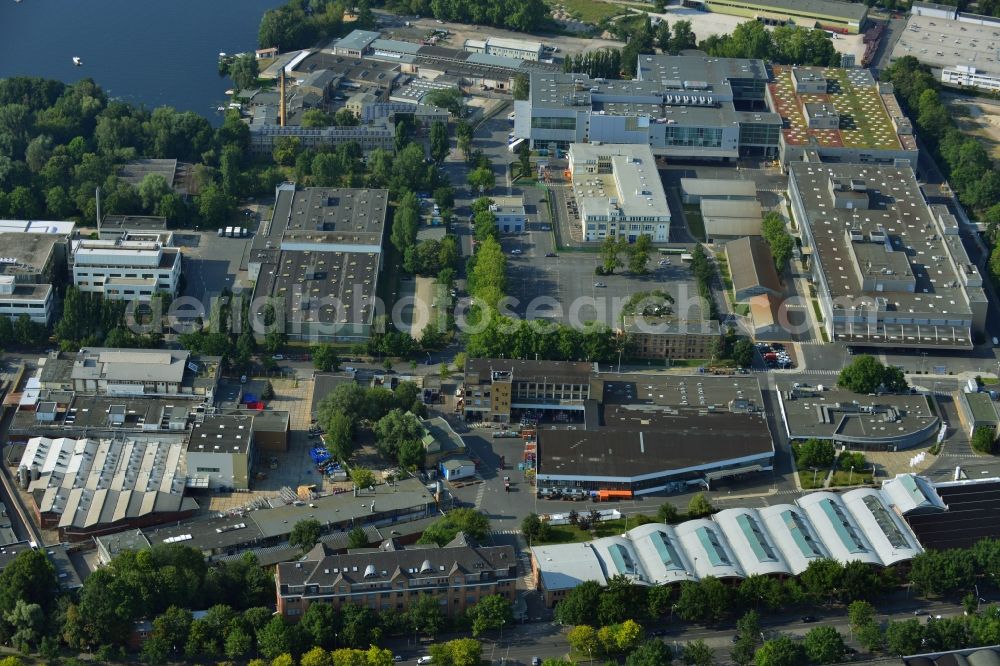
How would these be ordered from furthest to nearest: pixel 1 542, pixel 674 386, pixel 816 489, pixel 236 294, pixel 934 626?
pixel 236 294 → pixel 674 386 → pixel 816 489 → pixel 1 542 → pixel 934 626

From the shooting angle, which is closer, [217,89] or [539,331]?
[539,331]

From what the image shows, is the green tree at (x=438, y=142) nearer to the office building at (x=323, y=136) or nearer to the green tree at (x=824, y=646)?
the office building at (x=323, y=136)

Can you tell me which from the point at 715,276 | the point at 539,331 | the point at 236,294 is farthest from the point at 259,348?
the point at 715,276

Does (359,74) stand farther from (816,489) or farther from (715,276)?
(816,489)

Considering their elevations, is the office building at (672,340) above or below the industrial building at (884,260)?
below

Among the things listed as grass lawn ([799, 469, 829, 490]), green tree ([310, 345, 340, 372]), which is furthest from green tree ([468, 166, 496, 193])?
grass lawn ([799, 469, 829, 490])

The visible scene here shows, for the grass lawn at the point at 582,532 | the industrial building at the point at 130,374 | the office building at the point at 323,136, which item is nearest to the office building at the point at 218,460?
the industrial building at the point at 130,374

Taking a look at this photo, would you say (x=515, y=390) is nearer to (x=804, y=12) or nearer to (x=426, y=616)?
(x=426, y=616)

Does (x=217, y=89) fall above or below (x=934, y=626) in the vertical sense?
below
